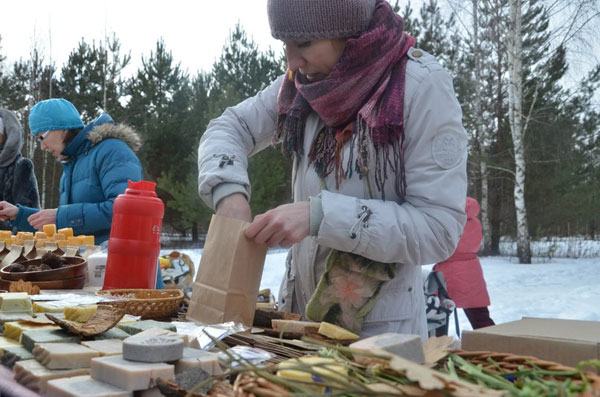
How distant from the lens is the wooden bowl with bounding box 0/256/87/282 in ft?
5.74

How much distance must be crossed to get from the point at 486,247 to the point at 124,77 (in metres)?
12.6

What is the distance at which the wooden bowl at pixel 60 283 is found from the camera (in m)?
1.75

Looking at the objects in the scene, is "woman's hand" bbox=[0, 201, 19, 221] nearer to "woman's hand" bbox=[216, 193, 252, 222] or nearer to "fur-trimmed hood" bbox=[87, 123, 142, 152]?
"fur-trimmed hood" bbox=[87, 123, 142, 152]

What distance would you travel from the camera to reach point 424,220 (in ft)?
4.49

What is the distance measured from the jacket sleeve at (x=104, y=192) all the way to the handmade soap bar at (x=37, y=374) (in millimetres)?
1897

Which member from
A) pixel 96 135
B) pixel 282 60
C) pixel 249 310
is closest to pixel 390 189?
pixel 249 310

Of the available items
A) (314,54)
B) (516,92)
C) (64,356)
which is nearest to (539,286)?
(516,92)

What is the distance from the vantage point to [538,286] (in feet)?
32.3

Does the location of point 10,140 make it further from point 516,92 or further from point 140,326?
point 516,92

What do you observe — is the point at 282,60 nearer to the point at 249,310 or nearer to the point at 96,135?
the point at 96,135

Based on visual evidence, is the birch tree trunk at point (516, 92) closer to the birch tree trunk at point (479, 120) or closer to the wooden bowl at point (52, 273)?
the birch tree trunk at point (479, 120)

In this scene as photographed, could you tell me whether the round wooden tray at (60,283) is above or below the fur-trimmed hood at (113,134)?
below

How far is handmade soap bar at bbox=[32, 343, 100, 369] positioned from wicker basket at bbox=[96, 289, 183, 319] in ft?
1.31

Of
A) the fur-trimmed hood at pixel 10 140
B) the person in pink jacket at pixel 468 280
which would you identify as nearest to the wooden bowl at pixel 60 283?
the fur-trimmed hood at pixel 10 140
